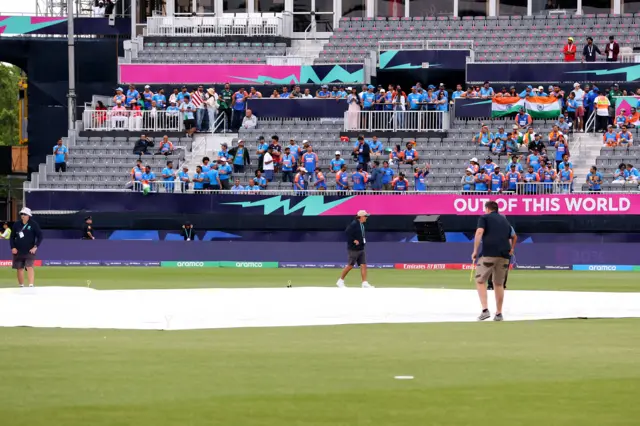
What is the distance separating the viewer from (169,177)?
5059 centimetres

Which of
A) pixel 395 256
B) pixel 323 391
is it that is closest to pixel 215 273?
pixel 395 256

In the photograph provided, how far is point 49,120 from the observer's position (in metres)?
61.4

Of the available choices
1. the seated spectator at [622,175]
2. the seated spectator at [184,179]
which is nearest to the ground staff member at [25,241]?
the seated spectator at [184,179]

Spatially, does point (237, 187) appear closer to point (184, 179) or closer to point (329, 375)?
point (184, 179)

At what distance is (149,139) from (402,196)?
472 inches

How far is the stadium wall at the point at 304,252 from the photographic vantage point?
145ft

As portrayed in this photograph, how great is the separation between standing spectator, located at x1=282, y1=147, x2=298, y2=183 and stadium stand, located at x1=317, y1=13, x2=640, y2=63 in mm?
9682

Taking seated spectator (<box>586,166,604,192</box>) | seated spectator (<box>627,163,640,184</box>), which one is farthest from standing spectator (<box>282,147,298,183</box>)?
seated spectator (<box>627,163,640,184</box>)

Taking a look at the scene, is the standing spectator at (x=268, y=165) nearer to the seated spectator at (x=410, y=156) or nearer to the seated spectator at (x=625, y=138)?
the seated spectator at (x=410, y=156)

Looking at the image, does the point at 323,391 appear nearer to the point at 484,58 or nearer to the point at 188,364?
the point at 188,364

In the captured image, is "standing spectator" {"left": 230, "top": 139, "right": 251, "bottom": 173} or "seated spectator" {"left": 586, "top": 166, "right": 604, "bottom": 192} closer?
"seated spectator" {"left": 586, "top": 166, "right": 604, "bottom": 192}

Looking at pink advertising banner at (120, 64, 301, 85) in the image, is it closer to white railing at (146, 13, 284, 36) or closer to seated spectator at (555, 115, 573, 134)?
white railing at (146, 13, 284, 36)

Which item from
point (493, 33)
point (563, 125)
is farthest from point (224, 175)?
point (493, 33)

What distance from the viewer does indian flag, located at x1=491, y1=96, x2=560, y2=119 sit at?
51750 millimetres
